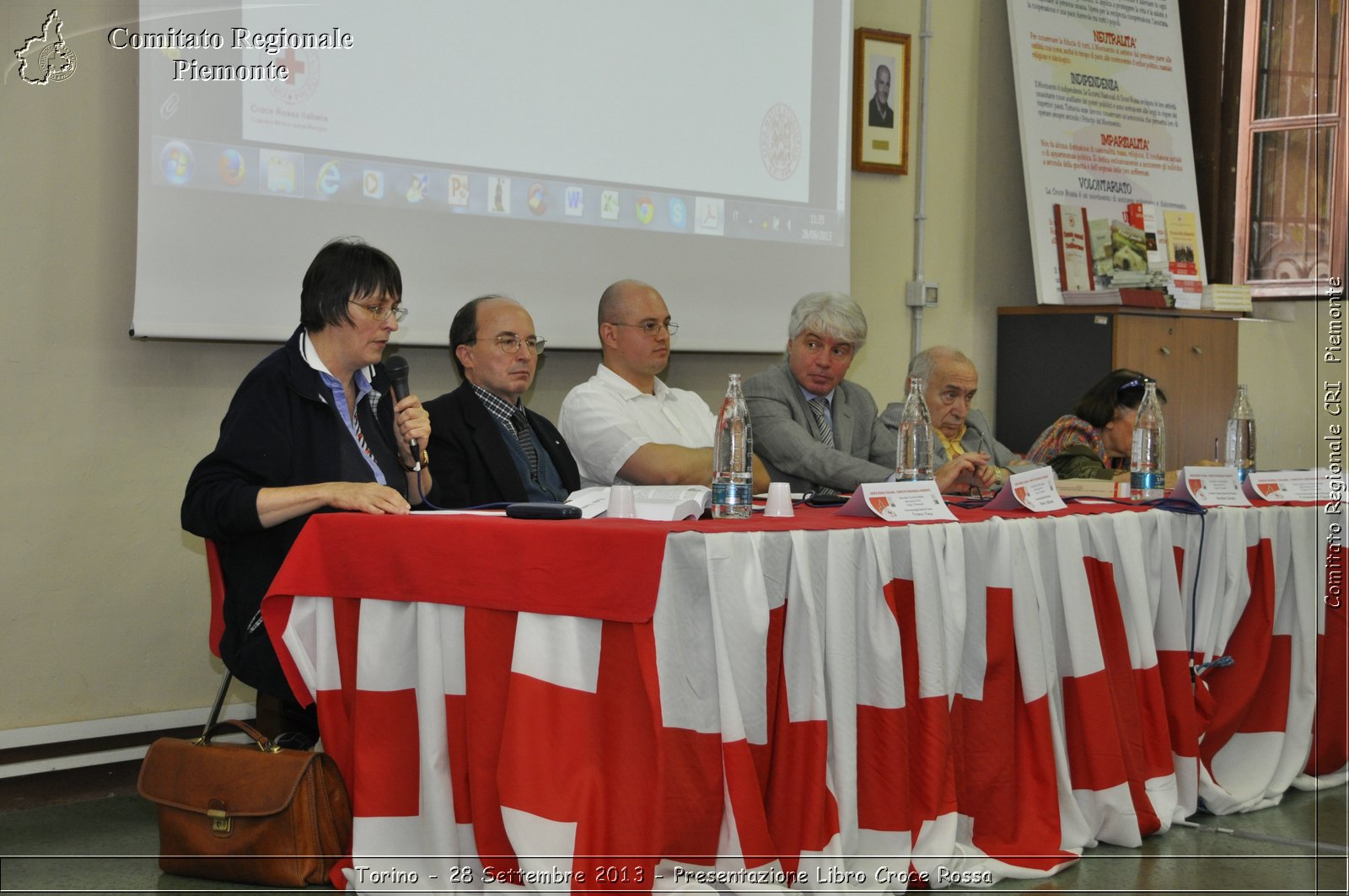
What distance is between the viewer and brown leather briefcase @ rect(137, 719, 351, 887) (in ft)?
7.18

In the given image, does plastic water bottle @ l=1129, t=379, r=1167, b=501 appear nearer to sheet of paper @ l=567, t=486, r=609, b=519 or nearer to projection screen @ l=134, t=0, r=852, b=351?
sheet of paper @ l=567, t=486, r=609, b=519

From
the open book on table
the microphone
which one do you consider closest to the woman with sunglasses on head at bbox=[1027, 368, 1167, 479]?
the open book on table

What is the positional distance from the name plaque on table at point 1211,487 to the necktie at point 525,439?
1.48 metres

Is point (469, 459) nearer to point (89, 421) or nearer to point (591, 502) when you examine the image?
point (591, 502)

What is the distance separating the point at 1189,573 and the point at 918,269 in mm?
2424

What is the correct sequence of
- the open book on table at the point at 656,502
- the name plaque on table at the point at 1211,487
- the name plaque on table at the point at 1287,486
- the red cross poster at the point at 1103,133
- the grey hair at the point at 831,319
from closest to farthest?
the open book on table at the point at 656,502, the name plaque on table at the point at 1211,487, the name plaque on table at the point at 1287,486, the grey hair at the point at 831,319, the red cross poster at the point at 1103,133

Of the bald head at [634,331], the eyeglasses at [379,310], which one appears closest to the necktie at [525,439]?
the bald head at [634,331]

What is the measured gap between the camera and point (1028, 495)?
2.54 metres

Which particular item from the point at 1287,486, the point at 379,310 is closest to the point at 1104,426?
the point at 1287,486

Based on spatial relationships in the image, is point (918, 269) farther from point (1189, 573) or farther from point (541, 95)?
point (1189, 573)

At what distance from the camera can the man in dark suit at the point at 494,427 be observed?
2939 millimetres

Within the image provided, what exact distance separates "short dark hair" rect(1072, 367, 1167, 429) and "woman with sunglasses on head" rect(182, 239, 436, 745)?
2.25 metres

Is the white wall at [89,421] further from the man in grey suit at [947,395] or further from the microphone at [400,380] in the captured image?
the man in grey suit at [947,395]

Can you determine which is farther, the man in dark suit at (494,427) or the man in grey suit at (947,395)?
the man in grey suit at (947,395)
